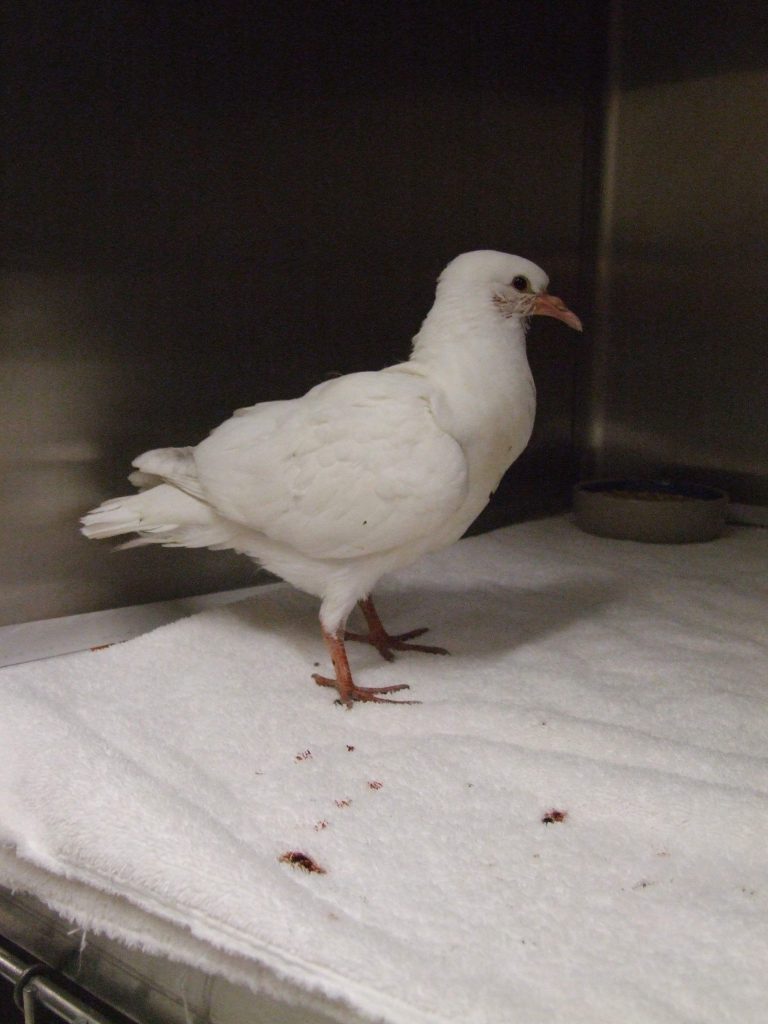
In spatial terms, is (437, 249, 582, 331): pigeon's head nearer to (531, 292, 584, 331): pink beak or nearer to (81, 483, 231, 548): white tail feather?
(531, 292, 584, 331): pink beak

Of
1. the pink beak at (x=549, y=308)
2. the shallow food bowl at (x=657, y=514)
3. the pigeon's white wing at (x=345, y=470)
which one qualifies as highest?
the pink beak at (x=549, y=308)

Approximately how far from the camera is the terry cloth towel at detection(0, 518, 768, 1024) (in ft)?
2.35

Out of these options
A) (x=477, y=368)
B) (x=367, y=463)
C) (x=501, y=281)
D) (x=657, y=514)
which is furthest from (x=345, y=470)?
(x=657, y=514)

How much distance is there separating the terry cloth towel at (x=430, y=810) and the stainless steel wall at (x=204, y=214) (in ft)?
0.88

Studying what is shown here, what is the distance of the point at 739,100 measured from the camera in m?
2.00

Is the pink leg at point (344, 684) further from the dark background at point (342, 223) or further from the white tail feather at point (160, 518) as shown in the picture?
the dark background at point (342, 223)

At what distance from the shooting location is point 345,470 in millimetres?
1249

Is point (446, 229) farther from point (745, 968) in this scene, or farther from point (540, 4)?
point (745, 968)

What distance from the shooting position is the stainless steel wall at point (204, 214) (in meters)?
1.34

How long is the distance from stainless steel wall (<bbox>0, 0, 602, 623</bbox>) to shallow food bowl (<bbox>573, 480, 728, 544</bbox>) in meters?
0.54

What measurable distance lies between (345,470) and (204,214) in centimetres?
52

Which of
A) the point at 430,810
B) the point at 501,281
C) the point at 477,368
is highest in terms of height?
the point at 501,281

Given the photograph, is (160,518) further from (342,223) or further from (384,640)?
(342,223)

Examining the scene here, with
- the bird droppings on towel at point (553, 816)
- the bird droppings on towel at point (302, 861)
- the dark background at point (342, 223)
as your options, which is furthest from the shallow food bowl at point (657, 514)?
the bird droppings on towel at point (302, 861)
